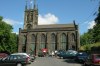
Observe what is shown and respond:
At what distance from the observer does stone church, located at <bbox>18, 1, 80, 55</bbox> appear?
323 feet

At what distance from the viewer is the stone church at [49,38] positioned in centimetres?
9838

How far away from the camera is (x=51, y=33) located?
101812 mm

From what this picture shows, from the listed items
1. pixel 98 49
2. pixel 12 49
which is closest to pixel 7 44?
pixel 12 49

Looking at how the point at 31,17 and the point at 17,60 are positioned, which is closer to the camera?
the point at 17,60

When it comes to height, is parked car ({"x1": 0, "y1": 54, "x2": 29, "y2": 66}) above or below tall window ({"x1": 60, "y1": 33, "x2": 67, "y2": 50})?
below

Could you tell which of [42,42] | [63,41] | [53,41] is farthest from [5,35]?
[63,41]

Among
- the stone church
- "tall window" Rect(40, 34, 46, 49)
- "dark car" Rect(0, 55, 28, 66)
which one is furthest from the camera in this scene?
"tall window" Rect(40, 34, 46, 49)

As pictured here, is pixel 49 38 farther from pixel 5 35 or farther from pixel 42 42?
pixel 5 35

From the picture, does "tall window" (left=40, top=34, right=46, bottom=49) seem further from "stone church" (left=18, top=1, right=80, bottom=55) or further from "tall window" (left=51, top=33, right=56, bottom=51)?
"tall window" (left=51, top=33, right=56, bottom=51)

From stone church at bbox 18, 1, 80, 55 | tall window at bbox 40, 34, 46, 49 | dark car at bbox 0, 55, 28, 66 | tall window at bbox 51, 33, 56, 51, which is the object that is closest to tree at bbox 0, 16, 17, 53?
stone church at bbox 18, 1, 80, 55

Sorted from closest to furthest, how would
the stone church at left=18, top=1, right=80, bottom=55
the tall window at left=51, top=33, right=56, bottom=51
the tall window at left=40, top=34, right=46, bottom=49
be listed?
the stone church at left=18, top=1, right=80, bottom=55, the tall window at left=51, top=33, right=56, bottom=51, the tall window at left=40, top=34, right=46, bottom=49

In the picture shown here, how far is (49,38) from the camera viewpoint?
10106cm

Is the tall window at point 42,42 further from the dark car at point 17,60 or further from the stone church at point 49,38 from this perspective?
the dark car at point 17,60

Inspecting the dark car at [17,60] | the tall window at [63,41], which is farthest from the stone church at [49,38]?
the dark car at [17,60]
